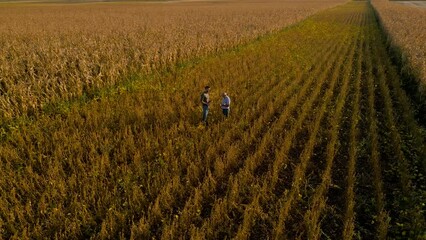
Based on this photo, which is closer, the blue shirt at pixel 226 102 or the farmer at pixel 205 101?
the farmer at pixel 205 101

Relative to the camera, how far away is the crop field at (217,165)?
4.97m

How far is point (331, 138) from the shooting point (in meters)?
7.80

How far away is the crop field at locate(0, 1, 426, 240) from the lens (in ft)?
16.3

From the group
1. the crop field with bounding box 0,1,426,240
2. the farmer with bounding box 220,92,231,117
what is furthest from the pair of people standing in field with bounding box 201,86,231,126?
the crop field with bounding box 0,1,426,240

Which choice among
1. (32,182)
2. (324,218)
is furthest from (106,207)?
(324,218)

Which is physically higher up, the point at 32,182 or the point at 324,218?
the point at 32,182

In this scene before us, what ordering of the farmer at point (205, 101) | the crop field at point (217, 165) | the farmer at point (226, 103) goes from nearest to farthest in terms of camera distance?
1. the crop field at point (217, 165)
2. the farmer at point (205, 101)
3. the farmer at point (226, 103)

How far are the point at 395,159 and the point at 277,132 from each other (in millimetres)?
2824

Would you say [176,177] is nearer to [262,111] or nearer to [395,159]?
[262,111]

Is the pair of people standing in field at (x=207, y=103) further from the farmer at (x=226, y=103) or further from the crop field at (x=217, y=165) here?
the crop field at (x=217, y=165)

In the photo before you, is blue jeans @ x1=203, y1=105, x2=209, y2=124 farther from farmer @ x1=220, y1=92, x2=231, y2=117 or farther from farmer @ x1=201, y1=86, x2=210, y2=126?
farmer @ x1=220, y1=92, x2=231, y2=117

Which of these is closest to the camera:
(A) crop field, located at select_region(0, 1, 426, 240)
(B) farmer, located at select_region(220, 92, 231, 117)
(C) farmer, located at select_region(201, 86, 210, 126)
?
(A) crop field, located at select_region(0, 1, 426, 240)

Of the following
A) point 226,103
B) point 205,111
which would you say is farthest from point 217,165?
point 226,103

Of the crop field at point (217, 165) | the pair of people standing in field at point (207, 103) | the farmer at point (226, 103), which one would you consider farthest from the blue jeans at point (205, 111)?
the farmer at point (226, 103)
